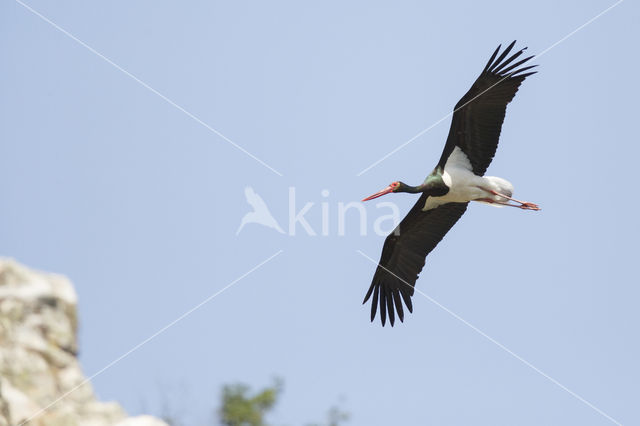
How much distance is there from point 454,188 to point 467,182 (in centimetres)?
19

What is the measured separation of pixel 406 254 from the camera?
15133 mm

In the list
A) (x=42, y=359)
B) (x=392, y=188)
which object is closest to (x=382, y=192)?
(x=392, y=188)

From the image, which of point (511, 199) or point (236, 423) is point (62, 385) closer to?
point (236, 423)

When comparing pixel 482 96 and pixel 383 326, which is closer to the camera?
pixel 482 96

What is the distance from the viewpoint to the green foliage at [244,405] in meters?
25.2

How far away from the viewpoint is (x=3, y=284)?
19.7m

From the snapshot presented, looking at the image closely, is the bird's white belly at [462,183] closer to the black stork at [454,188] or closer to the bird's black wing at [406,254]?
the black stork at [454,188]

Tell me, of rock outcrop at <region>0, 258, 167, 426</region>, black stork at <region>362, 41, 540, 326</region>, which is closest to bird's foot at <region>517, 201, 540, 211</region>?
black stork at <region>362, 41, 540, 326</region>

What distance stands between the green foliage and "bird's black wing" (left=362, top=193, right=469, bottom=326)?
10.8m

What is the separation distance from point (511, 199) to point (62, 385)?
8.90m

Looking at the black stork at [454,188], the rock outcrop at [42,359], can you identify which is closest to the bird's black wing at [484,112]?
the black stork at [454,188]

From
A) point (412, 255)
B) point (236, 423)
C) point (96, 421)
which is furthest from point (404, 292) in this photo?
point (236, 423)

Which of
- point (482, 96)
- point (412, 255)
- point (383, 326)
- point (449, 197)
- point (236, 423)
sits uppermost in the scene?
point (482, 96)

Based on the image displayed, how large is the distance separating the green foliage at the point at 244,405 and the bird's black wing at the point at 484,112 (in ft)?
41.6
